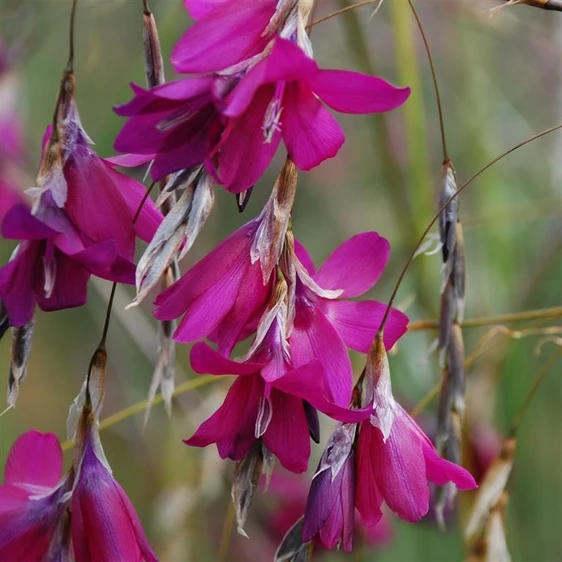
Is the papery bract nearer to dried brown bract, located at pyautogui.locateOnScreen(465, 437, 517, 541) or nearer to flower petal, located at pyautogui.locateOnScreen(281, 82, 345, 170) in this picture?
flower petal, located at pyautogui.locateOnScreen(281, 82, 345, 170)

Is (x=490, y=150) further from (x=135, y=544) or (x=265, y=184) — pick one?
(x=135, y=544)

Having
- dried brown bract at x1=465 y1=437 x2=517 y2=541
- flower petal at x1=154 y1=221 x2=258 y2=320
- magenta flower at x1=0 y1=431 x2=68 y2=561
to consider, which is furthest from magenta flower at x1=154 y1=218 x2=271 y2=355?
dried brown bract at x1=465 y1=437 x2=517 y2=541

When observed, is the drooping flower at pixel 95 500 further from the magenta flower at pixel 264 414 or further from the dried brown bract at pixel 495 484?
the dried brown bract at pixel 495 484

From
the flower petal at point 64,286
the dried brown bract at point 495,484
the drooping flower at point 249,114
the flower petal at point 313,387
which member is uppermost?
the drooping flower at point 249,114

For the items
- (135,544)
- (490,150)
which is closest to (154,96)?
(135,544)

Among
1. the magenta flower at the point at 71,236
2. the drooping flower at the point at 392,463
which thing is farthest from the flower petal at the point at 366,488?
the magenta flower at the point at 71,236

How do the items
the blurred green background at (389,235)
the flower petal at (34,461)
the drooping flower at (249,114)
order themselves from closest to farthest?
the drooping flower at (249,114) → the flower petal at (34,461) → the blurred green background at (389,235)
